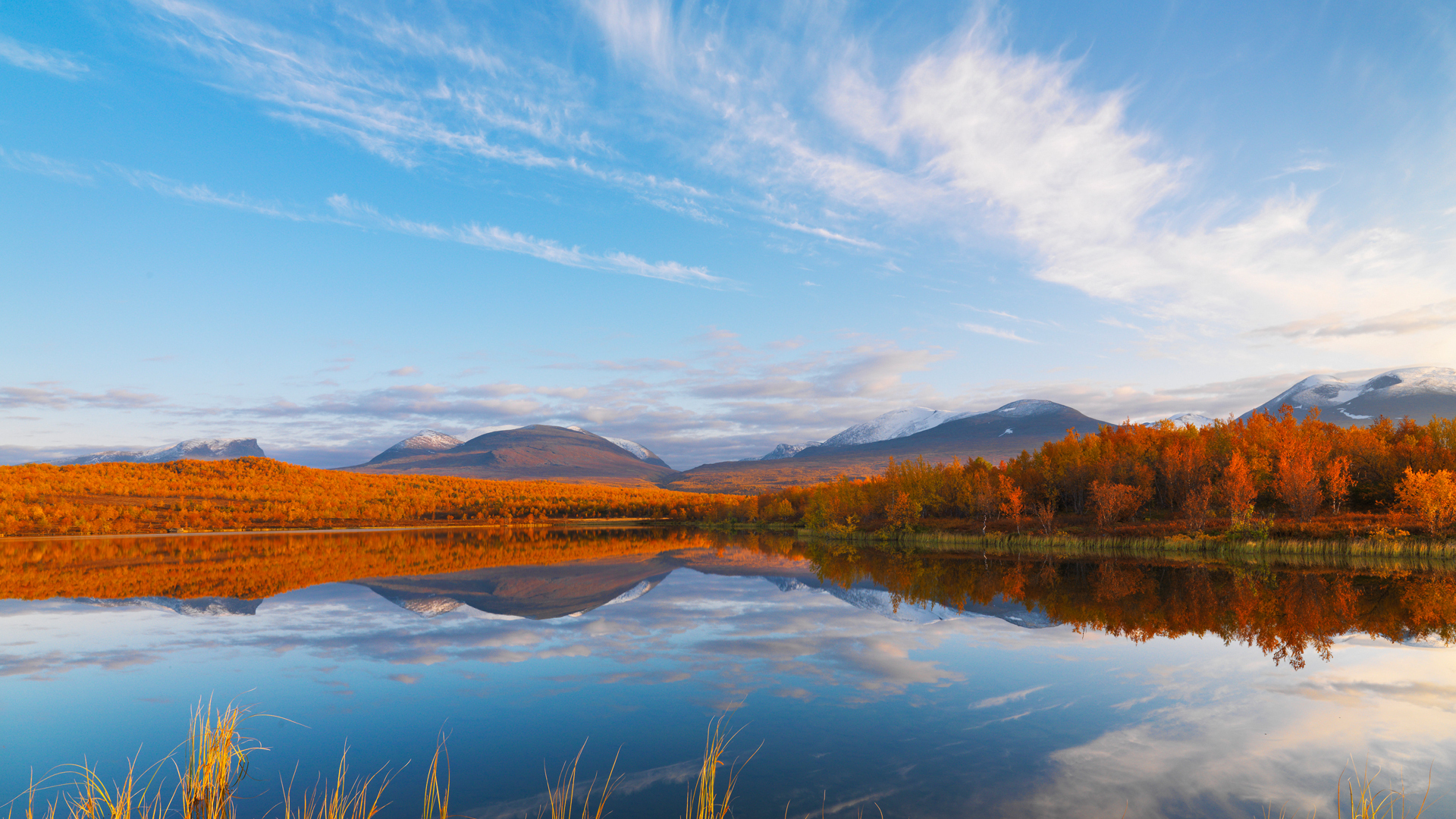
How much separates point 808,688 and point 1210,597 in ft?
64.2

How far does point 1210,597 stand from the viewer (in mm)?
24750

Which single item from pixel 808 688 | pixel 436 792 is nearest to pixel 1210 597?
pixel 808 688

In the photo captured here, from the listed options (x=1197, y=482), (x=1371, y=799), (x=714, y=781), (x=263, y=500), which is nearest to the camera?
(x=714, y=781)

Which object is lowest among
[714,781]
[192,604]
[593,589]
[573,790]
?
[593,589]

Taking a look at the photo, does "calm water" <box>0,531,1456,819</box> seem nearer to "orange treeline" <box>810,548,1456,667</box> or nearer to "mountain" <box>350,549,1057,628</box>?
"orange treeline" <box>810,548,1456,667</box>

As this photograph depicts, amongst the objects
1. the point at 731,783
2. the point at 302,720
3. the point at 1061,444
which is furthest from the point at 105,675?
the point at 1061,444

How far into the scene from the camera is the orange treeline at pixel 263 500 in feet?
269

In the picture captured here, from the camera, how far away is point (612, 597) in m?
28.6

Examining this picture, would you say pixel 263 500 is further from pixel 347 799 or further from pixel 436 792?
pixel 436 792

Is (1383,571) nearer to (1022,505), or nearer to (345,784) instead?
(1022,505)

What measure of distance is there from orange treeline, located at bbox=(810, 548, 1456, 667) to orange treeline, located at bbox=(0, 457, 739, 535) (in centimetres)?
9266

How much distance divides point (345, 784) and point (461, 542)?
67114 mm

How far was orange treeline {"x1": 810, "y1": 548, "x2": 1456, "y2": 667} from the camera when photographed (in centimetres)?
1870

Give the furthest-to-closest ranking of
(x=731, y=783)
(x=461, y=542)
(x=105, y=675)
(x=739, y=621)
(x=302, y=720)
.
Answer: (x=461, y=542) → (x=739, y=621) → (x=105, y=675) → (x=302, y=720) → (x=731, y=783)
